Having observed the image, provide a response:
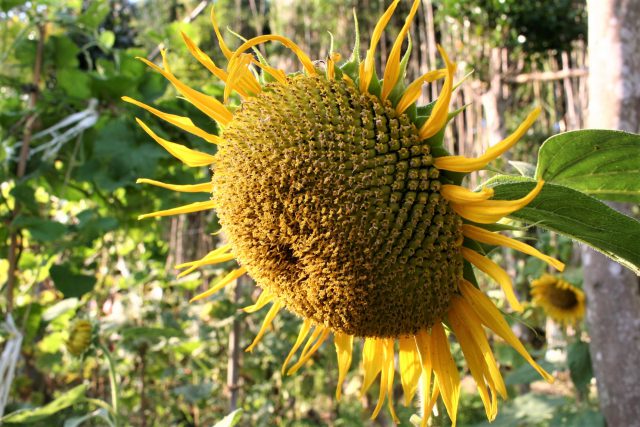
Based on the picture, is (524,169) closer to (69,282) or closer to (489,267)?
(489,267)

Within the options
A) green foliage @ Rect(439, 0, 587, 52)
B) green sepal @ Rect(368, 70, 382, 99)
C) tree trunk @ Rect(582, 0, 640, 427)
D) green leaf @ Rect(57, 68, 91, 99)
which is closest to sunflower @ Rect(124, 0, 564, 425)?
green sepal @ Rect(368, 70, 382, 99)

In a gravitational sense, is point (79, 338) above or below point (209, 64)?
below

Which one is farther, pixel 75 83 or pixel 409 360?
pixel 75 83

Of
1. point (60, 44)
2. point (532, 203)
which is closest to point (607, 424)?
point (532, 203)

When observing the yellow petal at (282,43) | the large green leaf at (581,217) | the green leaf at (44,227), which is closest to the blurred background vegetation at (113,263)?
the green leaf at (44,227)

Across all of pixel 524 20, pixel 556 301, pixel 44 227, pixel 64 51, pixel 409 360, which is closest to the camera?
pixel 409 360

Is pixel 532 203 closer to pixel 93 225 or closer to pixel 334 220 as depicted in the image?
pixel 334 220

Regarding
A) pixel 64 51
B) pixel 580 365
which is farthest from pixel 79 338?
pixel 580 365

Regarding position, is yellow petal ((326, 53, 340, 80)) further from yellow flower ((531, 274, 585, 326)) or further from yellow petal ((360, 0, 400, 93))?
yellow flower ((531, 274, 585, 326))
